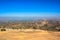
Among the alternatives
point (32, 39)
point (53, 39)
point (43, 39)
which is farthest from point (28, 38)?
point (53, 39)

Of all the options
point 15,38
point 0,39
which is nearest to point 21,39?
point 15,38

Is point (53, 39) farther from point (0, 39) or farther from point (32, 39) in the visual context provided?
point (0, 39)

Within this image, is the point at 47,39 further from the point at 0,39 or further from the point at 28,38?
the point at 0,39

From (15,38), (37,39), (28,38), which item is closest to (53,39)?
(37,39)

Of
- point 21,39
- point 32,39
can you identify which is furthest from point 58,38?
point 21,39

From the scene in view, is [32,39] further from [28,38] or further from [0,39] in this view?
[0,39]
